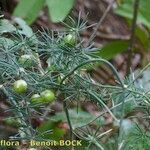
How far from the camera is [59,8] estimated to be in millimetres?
1717

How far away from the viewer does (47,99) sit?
40.7 inches

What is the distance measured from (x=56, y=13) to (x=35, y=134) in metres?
0.75

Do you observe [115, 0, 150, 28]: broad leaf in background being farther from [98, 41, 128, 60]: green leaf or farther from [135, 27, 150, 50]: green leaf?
[135, 27, 150, 50]: green leaf

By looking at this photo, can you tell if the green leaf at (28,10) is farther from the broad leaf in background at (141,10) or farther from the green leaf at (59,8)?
the broad leaf in background at (141,10)

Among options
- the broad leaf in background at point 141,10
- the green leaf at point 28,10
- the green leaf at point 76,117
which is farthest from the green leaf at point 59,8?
the broad leaf in background at point 141,10

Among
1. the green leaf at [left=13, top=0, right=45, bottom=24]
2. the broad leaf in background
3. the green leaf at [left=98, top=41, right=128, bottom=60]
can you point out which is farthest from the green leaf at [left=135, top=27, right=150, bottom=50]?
the green leaf at [left=13, top=0, right=45, bottom=24]

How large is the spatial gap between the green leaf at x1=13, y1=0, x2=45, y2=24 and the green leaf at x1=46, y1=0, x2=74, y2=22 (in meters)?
0.12

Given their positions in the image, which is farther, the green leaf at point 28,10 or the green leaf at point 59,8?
the green leaf at point 28,10

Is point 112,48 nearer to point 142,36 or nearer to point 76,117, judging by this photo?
point 142,36

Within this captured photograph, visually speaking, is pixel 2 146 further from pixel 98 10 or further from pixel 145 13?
pixel 98 10

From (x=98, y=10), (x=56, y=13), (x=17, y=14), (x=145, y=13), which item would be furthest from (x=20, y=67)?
(x=98, y=10)

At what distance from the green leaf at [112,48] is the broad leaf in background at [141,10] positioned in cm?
15

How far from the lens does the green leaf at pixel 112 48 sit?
92.2 inches

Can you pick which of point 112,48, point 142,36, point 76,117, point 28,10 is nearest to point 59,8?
point 28,10
